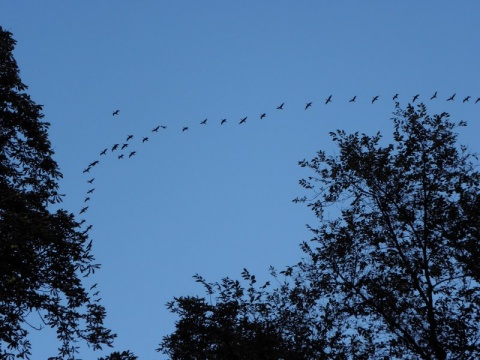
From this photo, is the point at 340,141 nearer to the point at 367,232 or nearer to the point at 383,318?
the point at 367,232

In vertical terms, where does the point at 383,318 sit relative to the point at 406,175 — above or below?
below

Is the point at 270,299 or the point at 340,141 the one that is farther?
the point at 340,141

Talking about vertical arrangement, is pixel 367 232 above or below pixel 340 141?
below

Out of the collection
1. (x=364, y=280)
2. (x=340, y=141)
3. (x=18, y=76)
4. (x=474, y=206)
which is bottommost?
(x=364, y=280)

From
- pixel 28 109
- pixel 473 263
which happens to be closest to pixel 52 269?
pixel 28 109

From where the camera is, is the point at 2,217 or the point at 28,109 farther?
the point at 28,109

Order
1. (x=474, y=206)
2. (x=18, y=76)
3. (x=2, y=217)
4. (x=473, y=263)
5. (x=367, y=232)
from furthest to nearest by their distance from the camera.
→ (x=18, y=76)
(x=367, y=232)
(x=474, y=206)
(x=473, y=263)
(x=2, y=217)

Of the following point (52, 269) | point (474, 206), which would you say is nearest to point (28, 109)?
point (52, 269)

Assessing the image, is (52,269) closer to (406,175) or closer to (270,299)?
(270,299)

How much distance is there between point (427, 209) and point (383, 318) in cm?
424

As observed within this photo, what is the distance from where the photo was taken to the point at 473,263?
1622cm

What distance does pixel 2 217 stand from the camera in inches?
590

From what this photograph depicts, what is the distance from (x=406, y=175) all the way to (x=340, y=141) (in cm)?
309

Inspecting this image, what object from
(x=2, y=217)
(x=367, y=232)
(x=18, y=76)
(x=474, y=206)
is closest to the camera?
(x=2, y=217)
